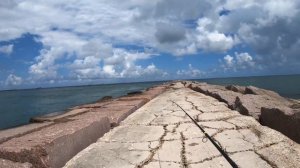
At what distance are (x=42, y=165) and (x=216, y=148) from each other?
145 centimetres

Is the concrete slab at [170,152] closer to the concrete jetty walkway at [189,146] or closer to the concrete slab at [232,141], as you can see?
the concrete jetty walkway at [189,146]

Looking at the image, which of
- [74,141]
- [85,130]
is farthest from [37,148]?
[85,130]

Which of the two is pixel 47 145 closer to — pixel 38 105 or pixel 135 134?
pixel 135 134

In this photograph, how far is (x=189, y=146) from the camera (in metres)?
2.97

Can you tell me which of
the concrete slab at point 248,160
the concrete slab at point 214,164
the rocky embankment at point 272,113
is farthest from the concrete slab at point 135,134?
the rocky embankment at point 272,113

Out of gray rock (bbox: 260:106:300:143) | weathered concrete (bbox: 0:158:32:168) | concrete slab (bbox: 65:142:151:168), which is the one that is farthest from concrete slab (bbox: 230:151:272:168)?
weathered concrete (bbox: 0:158:32:168)

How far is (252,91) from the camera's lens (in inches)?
262

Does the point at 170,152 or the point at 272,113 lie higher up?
the point at 272,113

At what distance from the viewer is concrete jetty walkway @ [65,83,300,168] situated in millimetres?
2539

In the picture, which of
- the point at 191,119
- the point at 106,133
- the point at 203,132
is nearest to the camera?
the point at 203,132

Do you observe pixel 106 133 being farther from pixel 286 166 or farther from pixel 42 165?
pixel 286 166

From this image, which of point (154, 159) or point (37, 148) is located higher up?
point (37, 148)

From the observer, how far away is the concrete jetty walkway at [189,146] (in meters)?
2.54

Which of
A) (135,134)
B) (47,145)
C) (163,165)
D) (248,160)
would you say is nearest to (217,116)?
(135,134)
